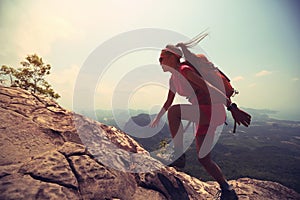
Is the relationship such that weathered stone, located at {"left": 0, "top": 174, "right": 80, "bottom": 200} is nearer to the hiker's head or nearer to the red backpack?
the hiker's head

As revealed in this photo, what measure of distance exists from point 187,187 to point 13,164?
3680 millimetres

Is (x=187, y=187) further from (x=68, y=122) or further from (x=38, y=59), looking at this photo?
(x=38, y=59)

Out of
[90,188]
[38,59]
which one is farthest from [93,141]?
[38,59]

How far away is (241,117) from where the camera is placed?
11.0ft

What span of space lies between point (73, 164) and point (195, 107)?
2710 mm

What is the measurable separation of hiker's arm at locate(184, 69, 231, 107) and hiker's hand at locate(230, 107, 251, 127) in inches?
7.0

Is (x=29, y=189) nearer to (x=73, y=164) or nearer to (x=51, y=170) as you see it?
(x=51, y=170)

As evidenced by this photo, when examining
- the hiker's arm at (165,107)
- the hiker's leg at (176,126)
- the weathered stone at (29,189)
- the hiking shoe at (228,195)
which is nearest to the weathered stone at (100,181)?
the weathered stone at (29,189)

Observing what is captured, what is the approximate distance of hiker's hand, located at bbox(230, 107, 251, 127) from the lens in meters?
3.31

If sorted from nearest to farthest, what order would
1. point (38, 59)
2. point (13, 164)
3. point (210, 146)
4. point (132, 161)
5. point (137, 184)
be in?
point (13, 164), point (137, 184), point (210, 146), point (132, 161), point (38, 59)

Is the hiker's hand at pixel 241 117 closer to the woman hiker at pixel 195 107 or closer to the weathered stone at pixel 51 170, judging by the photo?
the woman hiker at pixel 195 107

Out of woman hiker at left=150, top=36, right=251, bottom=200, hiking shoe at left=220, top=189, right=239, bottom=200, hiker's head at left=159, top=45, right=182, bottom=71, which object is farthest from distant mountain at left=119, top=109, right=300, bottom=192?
hiker's head at left=159, top=45, right=182, bottom=71

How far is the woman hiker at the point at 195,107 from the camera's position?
3.55m

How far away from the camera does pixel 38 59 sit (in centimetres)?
1883
